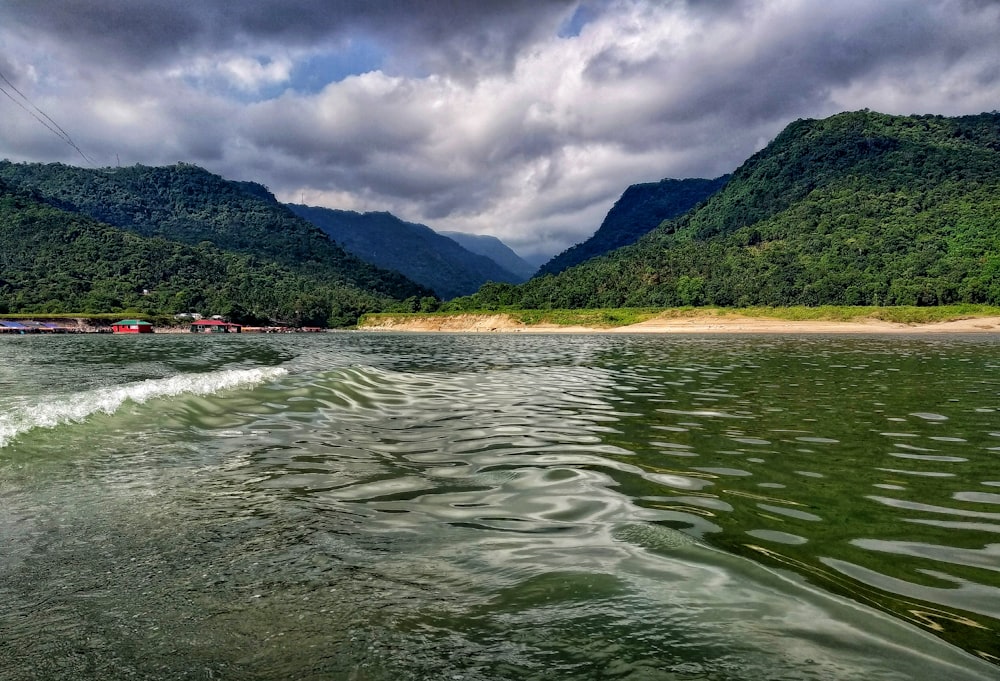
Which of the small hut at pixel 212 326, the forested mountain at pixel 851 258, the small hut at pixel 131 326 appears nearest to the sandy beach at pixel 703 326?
the forested mountain at pixel 851 258

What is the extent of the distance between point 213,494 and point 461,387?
14215 mm

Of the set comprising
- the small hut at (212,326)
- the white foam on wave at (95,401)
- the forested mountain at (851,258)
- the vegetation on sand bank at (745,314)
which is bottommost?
the small hut at (212,326)

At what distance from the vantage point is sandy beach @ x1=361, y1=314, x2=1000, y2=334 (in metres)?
99.3

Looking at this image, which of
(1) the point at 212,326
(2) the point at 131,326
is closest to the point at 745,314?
(1) the point at 212,326

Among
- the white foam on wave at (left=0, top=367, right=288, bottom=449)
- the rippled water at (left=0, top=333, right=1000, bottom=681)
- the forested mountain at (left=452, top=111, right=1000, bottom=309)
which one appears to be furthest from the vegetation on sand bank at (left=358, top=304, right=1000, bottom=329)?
the white foam on wave at (left=0, top=367, right=288, bottom=449)

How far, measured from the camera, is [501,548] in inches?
218

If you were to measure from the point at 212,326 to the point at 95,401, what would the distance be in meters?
182

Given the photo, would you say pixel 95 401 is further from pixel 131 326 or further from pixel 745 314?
pixel 131 326

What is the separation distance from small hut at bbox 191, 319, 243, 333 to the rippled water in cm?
18042

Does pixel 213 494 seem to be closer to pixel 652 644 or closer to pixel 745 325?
pixel 652 644

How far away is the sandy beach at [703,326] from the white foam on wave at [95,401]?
104801 millimetres

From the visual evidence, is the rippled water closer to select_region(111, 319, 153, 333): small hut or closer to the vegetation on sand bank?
the vegetation on sand bank

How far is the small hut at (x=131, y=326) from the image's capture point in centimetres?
14612

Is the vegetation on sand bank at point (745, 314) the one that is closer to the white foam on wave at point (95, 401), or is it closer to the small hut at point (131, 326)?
the small hut at point (131, 326)
